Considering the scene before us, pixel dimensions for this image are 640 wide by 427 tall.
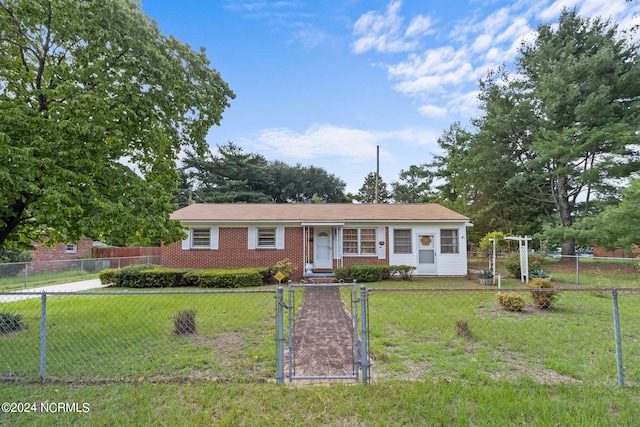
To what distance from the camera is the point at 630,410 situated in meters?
3.02

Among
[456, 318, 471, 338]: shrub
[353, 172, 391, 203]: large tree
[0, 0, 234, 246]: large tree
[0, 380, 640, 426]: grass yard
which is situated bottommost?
[0, 380, 640, 426]: grass yard

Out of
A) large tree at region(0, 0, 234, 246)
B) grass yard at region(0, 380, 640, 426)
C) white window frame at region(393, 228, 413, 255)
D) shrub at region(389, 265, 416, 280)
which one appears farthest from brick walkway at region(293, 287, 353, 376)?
white window frame at region(393, 228, 413, 255)

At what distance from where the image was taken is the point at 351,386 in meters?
3.54

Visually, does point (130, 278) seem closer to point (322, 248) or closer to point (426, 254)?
point (322, 248)

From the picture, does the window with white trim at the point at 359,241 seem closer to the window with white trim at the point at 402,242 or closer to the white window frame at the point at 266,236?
the window with white trim at the point at 402,242

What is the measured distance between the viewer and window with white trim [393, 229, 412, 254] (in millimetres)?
14492

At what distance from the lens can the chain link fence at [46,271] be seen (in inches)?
471

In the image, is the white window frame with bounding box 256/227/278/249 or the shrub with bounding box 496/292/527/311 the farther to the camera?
the white window frame with bounding box 256/227/278/249

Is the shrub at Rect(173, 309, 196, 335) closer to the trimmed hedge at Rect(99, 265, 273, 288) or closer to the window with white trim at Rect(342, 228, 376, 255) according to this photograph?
the trimmed hedge at Rect(99, 265, 273, 288)

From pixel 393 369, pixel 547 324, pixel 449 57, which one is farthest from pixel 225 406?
pixel 449 57

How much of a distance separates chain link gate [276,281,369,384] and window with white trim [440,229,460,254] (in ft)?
25.8

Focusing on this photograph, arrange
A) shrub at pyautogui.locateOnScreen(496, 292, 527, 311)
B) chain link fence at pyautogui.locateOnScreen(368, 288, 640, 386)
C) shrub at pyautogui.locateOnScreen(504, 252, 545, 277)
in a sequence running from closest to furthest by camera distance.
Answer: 1. chain link fence at pyautogui.locateOnScreen(368, 288, 640, 386)
2. shrub at pyautogui.locateOnScreen(496, 292, 527, 311)
3. shrub at pyautogui.locateOnScreen(504, 252, 545, 277)

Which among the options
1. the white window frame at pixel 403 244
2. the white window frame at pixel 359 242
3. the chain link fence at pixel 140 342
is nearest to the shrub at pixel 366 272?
the white window frame at pixel 359 242

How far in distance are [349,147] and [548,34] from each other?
15.5 meters
